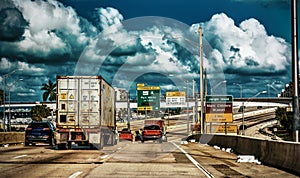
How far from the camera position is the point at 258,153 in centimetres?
2050

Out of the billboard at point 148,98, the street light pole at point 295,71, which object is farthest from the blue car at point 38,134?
the billboard at point 148,98

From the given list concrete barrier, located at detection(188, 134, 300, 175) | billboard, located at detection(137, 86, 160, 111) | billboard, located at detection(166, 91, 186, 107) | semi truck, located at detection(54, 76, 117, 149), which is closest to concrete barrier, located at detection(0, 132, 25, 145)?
semi truck, located at detection(54, 76, 117, 149)

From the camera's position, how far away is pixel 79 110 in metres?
27.8

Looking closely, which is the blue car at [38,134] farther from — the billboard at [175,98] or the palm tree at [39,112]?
the palm tree at [39,112]

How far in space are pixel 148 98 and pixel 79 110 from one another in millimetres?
44958

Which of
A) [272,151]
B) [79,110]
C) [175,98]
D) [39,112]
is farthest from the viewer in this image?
[39,112]

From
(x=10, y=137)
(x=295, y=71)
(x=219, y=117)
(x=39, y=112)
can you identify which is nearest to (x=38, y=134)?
(x=10, y=137)

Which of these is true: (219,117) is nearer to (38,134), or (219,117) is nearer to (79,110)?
(38,134)

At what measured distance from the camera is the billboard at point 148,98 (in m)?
72.2

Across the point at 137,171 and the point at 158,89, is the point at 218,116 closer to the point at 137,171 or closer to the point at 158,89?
the point at 158,89

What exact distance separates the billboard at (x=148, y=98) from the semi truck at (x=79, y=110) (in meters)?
43.9

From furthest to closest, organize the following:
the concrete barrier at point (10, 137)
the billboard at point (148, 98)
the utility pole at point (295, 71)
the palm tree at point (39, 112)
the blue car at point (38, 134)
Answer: the palm tree at point (39, 112) < the billboard at point (148, 98) < the concrete barrier at point (10, 137) < the blue car at point (38, 134) < the utility pole at point (295, 71)

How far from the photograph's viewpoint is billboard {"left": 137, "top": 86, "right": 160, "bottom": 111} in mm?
72188

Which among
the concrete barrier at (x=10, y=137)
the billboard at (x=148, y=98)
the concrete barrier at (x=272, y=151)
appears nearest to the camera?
the concrete barrier at (x=272, y=151)
